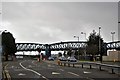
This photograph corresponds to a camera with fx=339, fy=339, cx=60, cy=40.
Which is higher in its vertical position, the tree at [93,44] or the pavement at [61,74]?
the tree at [93,44]

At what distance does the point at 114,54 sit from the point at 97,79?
83.1 m

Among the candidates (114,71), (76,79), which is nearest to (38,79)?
(76,79)

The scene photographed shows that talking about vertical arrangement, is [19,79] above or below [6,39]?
below

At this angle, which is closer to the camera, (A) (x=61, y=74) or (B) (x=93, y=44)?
(A) (x=61, y=74)

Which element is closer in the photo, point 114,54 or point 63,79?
point 63,79

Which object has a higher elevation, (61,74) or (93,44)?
(93,44)

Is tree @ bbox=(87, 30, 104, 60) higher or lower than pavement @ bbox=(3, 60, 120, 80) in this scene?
higher

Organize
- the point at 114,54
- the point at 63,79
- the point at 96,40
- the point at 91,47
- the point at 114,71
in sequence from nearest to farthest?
the point at 63,79
the point at 114,71
the point at 114,54
the point at 91,47
the point at 96,40

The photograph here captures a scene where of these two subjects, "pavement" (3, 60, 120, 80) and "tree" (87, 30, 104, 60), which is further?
"tree" (87, 30, 104, 60)

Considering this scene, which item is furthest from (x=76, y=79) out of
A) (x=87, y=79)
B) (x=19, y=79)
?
(x=19, y=79)

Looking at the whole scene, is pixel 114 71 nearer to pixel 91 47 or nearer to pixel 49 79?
pixel 49 79

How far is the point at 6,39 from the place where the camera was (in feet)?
431

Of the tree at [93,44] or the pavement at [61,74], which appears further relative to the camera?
the tree at [93,44]

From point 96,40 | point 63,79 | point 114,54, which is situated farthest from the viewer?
point 96,40
